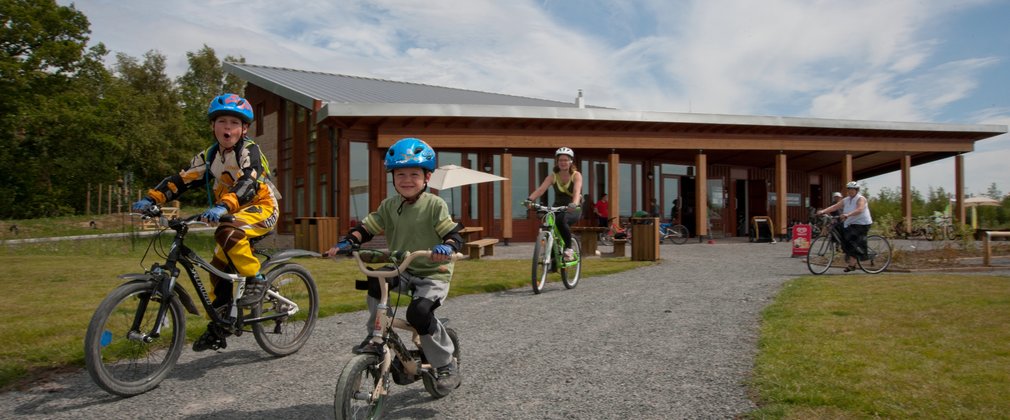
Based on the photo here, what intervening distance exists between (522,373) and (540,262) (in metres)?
3.92

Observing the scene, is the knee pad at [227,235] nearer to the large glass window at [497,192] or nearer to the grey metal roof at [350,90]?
the grey metal roof at [350,90]

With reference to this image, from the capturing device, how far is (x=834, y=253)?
11109mm

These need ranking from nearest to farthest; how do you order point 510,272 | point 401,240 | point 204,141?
point 401,240 → point 510,272 → point 204,141

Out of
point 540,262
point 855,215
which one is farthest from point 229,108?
point 855,215

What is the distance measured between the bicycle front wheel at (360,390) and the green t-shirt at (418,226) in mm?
578

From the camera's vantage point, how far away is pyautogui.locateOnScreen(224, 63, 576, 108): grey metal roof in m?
18.1

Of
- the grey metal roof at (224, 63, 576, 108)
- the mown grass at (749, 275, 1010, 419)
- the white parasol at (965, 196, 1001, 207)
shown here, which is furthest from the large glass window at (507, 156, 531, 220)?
the white parasol at (965, 196, 1001, 207)

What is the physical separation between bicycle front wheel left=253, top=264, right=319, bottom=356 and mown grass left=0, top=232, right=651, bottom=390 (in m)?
0.99

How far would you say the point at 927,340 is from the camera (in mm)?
4816

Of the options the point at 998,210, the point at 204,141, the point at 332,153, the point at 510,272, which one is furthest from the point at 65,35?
the point at 998,210

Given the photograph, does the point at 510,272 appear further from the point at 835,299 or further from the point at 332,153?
the point at 332,153

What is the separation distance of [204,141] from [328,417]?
180 ft

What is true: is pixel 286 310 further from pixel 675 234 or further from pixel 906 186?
pixel 906 186

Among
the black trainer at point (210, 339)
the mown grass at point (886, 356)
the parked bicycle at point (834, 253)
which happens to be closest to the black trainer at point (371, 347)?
the black trainer at point (210, 339)
